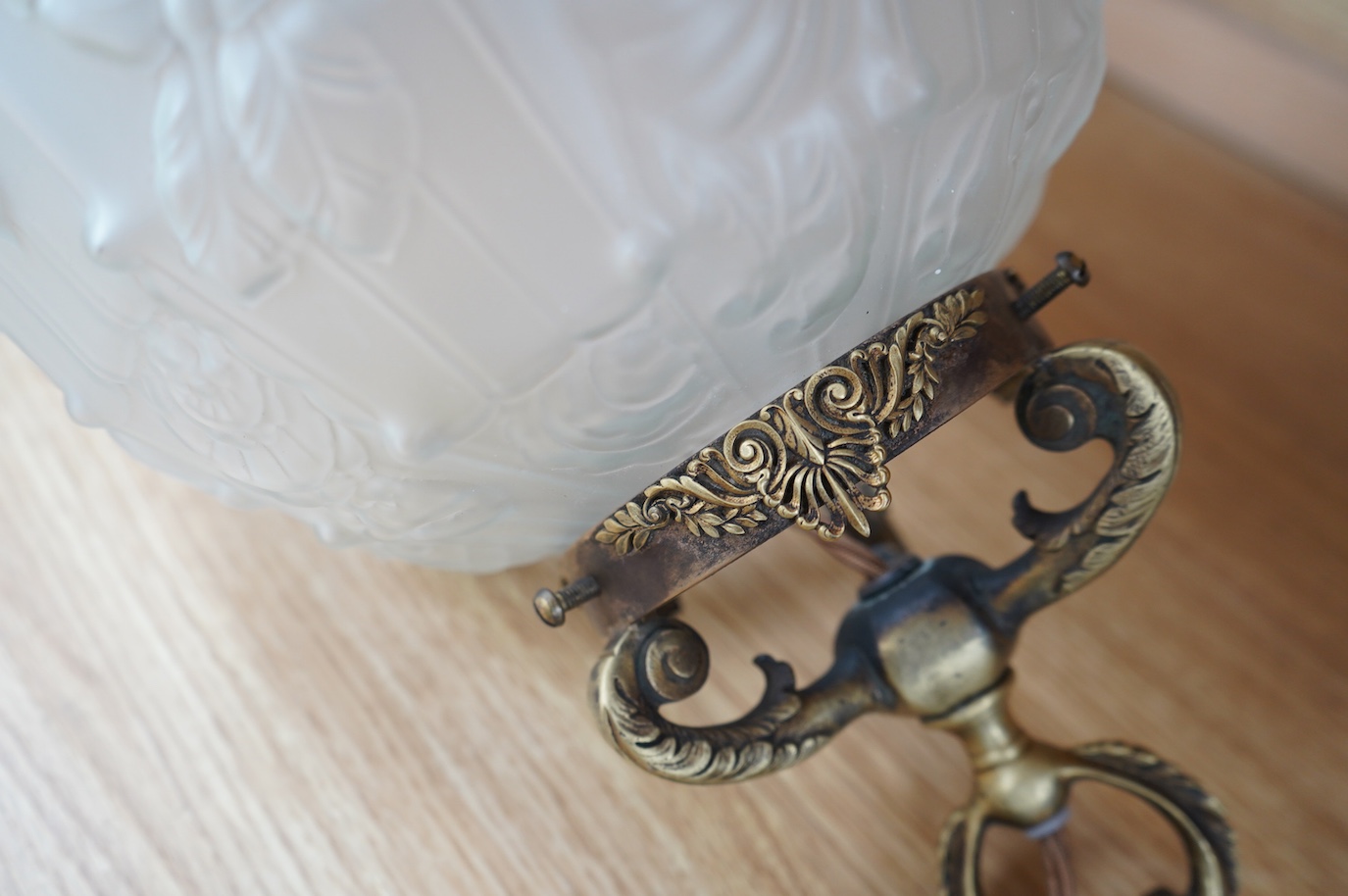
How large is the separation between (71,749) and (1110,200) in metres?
0.53

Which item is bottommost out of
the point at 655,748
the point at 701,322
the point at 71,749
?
the point at 71,749

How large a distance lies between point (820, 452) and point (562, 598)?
0.08m

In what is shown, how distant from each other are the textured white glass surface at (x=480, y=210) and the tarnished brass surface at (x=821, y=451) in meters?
0.02

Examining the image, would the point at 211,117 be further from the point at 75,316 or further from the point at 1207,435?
the point at 1207,435

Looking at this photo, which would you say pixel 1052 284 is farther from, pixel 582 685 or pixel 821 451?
pixel 582 685

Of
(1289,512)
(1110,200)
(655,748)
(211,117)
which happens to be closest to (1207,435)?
(1289,512)

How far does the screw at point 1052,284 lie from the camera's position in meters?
0.29

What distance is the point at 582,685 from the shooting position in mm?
424

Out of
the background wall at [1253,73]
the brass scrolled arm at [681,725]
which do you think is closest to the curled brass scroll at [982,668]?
the brass scrolled arm at [681,725]

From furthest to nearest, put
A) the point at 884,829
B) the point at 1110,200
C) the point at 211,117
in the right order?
the point at 1110,200
the point at 884,829
the point at 211,117

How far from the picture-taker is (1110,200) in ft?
1.93

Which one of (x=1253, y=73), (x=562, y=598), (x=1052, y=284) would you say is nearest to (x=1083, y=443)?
(x=1052, y=284)

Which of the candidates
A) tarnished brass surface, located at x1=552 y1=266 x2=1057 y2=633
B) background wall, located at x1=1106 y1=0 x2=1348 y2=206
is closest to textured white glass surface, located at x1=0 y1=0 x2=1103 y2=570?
tarnished brass surface, located at x1=552 y1=266 x2=1057 y2=633

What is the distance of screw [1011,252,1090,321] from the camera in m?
0.29
